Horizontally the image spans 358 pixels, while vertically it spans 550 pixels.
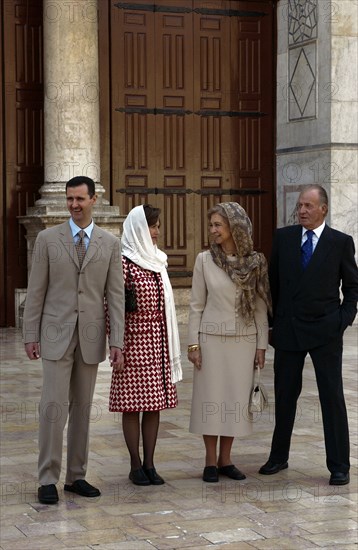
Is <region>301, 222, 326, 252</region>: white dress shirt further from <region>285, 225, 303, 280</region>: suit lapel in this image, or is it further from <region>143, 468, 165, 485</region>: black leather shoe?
<region>143, 468, 165, 485</region>: black leather shoe

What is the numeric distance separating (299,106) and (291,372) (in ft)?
28.7

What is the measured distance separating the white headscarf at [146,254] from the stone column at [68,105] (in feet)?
22.5

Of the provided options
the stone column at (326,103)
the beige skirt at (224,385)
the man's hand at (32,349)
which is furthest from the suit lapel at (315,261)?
the stone column at (326,103)

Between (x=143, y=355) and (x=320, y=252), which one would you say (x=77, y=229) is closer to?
(x=143, y=355)

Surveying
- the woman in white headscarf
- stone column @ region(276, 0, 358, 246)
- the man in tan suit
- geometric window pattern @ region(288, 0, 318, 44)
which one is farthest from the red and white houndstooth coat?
geometric window pattern @ region(288, 0, 318, 44)

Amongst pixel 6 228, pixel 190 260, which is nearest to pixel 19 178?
pixel 6 228

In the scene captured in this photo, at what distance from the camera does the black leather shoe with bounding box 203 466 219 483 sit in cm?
694

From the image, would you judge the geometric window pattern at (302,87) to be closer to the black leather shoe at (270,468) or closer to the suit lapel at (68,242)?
the black leather shoe at (270,468)

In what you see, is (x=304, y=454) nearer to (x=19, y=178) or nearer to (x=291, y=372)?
(x=291, y=372)

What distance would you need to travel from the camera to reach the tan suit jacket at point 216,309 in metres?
6.89

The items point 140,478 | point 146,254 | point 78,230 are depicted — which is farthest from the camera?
point 146,254

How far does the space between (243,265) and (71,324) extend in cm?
109

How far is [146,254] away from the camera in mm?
6941

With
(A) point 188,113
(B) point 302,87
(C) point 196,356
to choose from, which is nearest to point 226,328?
(C) point 196,356
